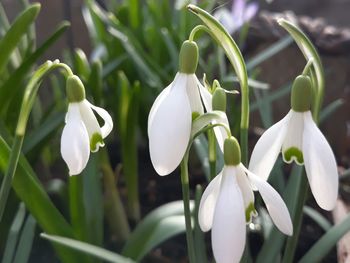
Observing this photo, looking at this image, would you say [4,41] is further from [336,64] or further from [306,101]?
[336,64]

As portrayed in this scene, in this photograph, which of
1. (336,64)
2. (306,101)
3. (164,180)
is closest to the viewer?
(306,101)

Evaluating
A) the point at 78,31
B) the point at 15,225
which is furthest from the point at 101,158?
the point at 78,31

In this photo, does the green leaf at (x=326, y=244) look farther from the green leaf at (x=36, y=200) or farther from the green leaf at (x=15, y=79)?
the green leaf at (x=15, y=79)

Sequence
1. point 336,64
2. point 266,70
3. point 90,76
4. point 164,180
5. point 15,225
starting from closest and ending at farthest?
point 15,225, point 90,76, point 164,180, point 336,64, point 266,70

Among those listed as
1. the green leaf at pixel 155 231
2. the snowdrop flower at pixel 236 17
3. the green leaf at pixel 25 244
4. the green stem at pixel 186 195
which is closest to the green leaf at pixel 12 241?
the green leaf at pixel 25 244

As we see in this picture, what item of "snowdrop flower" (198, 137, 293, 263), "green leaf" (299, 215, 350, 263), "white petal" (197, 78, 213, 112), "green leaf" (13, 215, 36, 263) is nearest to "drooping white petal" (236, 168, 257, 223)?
"snowdrop flower" (198, 137, 293, 263)

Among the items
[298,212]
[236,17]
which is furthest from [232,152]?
[236,17]

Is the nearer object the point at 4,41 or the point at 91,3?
the point at 4,41
